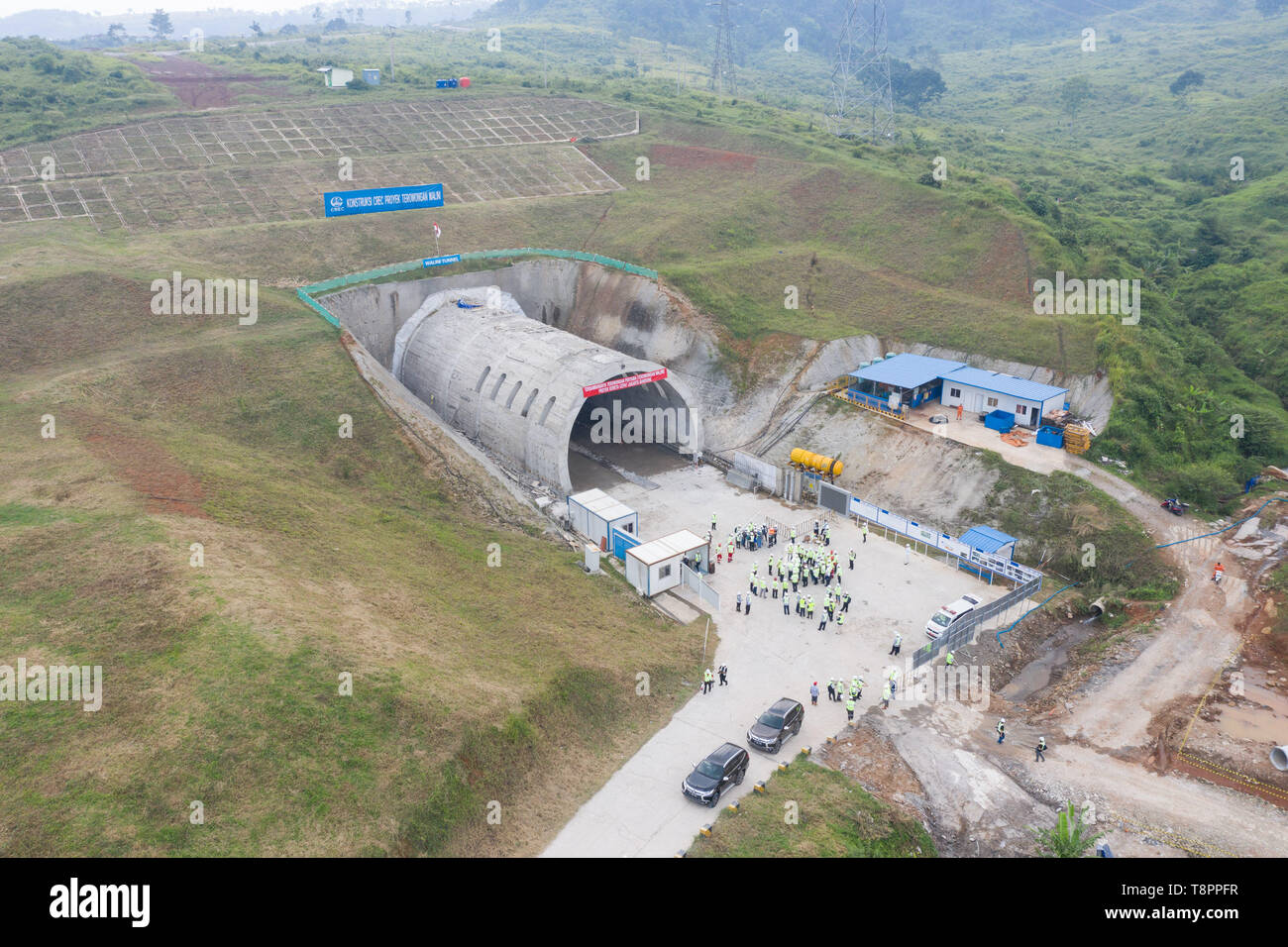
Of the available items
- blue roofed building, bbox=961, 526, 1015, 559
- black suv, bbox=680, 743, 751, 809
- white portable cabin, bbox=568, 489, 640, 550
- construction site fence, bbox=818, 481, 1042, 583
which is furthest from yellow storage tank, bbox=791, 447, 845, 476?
black suv, bbox=680, 743, 751, 809

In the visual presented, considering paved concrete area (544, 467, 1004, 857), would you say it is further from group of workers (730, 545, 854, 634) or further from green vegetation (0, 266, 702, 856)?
green vegetation (0, 266, 702, 856)

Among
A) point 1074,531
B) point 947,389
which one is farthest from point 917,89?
point 1074,531

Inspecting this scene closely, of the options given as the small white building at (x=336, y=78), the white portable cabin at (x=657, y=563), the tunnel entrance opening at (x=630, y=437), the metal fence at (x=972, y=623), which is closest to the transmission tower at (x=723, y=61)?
the small white building at (x=336, y=78)

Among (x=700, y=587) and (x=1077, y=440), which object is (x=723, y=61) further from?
(x=700, y=587)

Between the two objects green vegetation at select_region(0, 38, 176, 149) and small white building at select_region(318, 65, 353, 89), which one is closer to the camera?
green vegetation at select_region(0, 38, 176, 149)

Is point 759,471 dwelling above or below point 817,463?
below

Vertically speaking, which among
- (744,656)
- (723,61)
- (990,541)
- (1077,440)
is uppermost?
(723,61)
